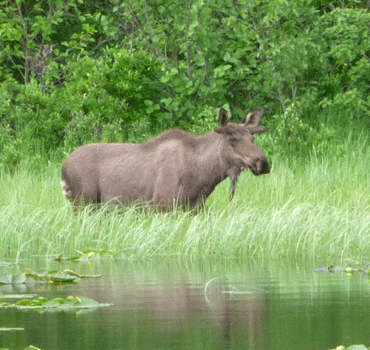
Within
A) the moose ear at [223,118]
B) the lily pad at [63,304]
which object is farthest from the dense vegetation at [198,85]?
the lily pad at [63,304]

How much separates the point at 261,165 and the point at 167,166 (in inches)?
52.1

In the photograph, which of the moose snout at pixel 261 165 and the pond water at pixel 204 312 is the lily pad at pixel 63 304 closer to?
the pond water at pixel 204 312

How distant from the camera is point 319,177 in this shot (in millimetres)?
13758

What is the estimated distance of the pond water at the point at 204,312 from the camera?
190 inches

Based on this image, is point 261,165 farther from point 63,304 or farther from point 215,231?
point 63,304

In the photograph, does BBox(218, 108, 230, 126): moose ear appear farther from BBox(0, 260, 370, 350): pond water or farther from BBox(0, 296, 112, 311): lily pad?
BBox(0, 296, 112, 311): lily pad

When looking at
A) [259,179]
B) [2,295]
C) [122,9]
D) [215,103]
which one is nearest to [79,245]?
[2,295]

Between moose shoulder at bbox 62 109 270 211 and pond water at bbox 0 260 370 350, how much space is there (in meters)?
3.33

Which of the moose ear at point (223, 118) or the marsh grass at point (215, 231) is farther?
the moose ear at point (223, 118)

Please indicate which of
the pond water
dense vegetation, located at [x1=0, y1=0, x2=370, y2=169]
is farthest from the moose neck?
dense vegetation, located at [x1=0, y1=0, x2=370, y2=169]

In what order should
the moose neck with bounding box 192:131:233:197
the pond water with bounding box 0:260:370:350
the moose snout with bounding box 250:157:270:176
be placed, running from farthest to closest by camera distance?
the moose neck with bounding box 192:131:233:197, the moose snout with bounding box 250:157:270:176, the pond water with bounding box 0:260:370:350

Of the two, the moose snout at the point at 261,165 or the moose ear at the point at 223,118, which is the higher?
the moose ear at the point at 223,118

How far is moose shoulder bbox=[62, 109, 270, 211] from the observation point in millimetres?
11555

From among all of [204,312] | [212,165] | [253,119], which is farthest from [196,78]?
[204,312]
